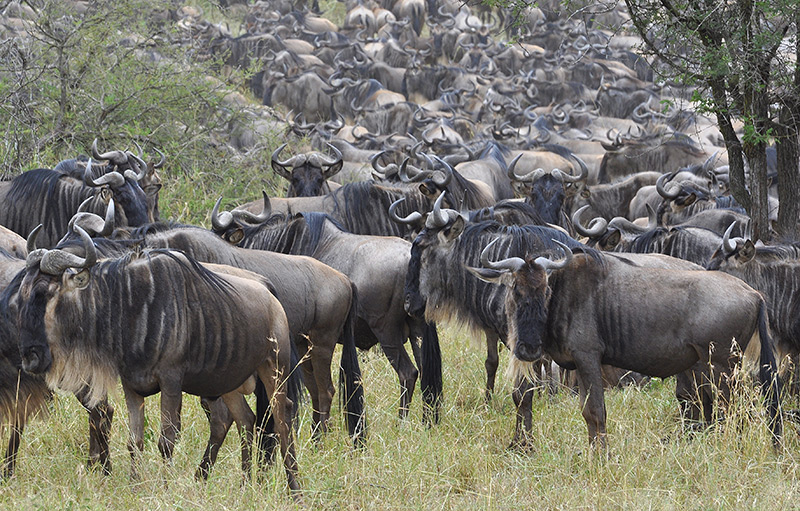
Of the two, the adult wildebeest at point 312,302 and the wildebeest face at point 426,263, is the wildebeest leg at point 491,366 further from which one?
the adult wildebeest at point 312,302

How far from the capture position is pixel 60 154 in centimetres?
1064

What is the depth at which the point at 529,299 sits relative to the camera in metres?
4.58

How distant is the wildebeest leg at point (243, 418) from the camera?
4.53 m

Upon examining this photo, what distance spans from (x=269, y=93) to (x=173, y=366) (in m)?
19.0

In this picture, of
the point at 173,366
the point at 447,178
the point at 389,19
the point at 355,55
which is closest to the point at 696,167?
the point at 447,178

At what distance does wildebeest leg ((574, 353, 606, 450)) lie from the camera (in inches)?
182

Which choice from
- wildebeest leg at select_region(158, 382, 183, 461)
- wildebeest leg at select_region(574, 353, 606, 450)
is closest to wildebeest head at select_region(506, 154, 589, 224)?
wildebeest leg at select_region(574, 353, 606, 450)

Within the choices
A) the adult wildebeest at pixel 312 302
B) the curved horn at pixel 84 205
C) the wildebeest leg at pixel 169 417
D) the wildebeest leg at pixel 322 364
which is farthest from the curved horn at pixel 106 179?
the wildebeest leg at pixel 169 417

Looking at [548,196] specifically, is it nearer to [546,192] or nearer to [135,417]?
[546,192]

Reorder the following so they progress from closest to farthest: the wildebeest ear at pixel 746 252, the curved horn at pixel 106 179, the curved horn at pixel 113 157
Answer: the wildebeest ear at pixel 746 252, the curved horn at pixel 106 179, the curved horn at pixel 113 157

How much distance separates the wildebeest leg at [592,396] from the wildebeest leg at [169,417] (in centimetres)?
189

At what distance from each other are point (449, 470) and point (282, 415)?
32.4 inches

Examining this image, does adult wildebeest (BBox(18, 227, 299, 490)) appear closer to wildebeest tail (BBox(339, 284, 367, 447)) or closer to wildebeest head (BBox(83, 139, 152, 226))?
wildebeest tail (BBox(339, 284, 367, 447))

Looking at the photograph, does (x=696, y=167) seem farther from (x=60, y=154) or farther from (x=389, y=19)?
(x=389, y=19)
